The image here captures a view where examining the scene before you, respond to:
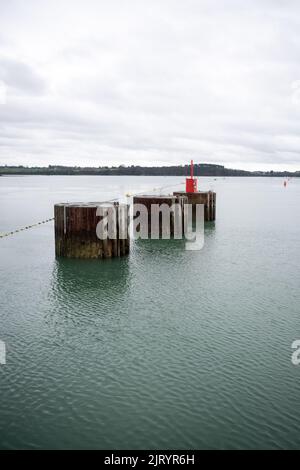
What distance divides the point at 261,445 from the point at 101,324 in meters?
5.66

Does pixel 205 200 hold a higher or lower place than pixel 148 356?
higher

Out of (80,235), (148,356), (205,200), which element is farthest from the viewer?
(205,200)

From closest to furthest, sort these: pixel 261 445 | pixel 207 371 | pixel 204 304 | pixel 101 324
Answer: pixel 261 445, pixel 207 371, pixel 101 324, pixel 204 304

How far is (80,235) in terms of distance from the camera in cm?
1791

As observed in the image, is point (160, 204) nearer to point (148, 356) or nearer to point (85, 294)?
point (85, 294)

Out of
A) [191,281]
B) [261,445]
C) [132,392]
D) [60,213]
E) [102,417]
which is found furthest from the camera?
[60,213]

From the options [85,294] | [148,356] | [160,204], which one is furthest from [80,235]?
[148,356]

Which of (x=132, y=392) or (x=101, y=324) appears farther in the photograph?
(x=101, y=324)

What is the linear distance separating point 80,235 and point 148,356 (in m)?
9.08

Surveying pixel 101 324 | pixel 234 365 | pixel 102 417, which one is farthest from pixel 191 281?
pixel 102 417

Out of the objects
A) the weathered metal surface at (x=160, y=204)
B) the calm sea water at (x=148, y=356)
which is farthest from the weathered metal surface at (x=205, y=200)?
the calm sea water at (x=148, y=356)

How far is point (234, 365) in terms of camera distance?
30.2 feet

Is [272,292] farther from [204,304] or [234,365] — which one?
[234,365]

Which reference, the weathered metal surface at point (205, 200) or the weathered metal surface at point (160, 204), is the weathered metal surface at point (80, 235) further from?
the weathered metal surface at point (205, 200)
